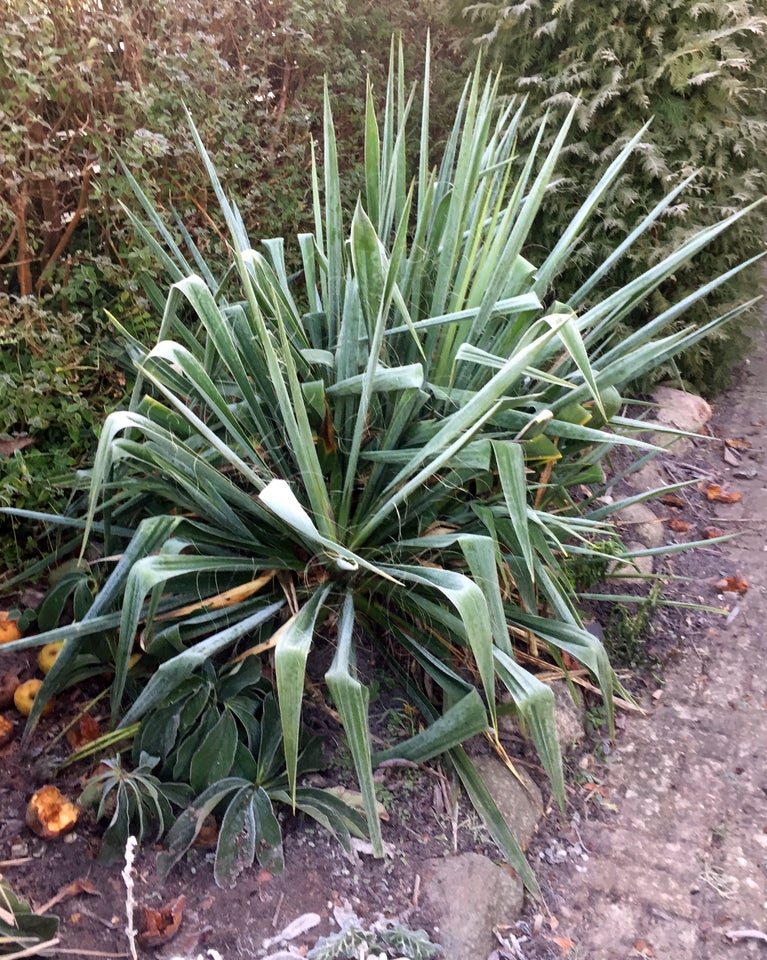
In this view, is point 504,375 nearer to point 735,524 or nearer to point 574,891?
point 574,891

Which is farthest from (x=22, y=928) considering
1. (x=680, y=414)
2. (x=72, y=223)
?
(x=680, y=414)

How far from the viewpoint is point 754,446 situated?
11.0 ft

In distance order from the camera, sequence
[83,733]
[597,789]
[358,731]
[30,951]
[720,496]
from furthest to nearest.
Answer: [720,496]
[597,789]
[83,733]
[358,731]
[30,951]

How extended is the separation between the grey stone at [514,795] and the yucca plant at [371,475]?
4.4 inches

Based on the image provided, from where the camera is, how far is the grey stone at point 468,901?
138 centimetres

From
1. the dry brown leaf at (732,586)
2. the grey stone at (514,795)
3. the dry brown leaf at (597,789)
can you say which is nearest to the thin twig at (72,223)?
A: the grey stone at (514,795)

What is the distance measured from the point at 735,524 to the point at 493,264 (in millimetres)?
1585

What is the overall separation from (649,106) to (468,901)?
3.03 m

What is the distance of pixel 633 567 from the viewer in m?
2.34

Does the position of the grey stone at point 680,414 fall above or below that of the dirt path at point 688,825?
above

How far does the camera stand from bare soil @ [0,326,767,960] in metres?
1.33

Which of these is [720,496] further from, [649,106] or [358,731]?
[358,731]

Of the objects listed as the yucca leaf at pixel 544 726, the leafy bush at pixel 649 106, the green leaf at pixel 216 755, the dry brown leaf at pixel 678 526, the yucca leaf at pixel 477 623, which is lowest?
the dry brown leaf at pixel 678 526

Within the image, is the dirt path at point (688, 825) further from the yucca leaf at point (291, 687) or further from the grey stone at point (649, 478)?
the yucca leaf at point (291, 687)
